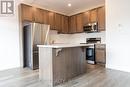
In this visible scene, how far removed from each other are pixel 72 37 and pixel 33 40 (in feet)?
10.2

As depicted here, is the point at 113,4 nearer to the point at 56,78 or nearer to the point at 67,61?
the point at 67,61

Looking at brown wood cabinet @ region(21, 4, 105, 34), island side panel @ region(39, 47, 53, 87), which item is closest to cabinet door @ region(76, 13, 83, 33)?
brown wood cabinet @ region(21, 4, 105, 34)

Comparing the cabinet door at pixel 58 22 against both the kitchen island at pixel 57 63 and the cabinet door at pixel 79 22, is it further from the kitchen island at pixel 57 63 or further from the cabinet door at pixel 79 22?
the kitchen island at pixel 57 63

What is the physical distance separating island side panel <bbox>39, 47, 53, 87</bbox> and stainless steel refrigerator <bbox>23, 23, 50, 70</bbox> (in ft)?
4.61

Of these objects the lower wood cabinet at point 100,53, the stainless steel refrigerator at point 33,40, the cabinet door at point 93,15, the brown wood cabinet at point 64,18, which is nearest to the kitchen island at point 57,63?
the stainless steel refrigerator at point 33,40

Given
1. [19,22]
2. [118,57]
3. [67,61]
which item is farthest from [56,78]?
[19,22]

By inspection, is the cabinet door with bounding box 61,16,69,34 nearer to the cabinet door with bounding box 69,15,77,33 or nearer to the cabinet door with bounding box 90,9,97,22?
the cabinet door with bounding box 69,15,77,33

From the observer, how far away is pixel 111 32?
4371 millimetres

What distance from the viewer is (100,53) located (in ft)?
16.2

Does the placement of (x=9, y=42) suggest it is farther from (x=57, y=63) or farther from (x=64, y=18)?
(x=64, y=18)

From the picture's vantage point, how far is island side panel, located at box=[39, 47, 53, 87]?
113 inches

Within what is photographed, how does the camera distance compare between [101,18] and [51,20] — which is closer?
[101,18]

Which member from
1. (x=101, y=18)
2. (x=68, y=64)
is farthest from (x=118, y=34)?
(x=68, y=64)

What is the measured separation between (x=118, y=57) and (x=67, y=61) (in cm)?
214
